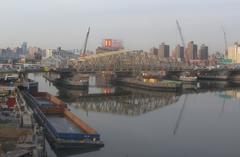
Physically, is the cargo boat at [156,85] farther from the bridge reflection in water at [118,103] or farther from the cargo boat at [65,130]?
the cargo boat at [65,130]

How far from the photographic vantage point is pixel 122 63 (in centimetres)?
7631

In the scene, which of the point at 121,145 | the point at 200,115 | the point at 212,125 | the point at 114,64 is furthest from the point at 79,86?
the point at 121,145

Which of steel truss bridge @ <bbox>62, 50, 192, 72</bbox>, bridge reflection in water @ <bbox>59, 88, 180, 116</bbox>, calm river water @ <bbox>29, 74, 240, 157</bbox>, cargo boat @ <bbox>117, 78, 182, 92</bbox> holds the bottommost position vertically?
calm river water @ <bbox>29, 74, 240, 157</bbox>

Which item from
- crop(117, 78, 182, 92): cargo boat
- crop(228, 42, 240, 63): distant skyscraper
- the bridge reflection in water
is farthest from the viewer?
crop(228, 42, 240, 63): distant skyscraper

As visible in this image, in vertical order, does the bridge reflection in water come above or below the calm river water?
above

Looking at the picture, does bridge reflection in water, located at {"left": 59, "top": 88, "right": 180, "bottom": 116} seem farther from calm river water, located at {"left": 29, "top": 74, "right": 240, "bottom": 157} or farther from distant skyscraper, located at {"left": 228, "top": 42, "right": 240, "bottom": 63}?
distant skyscraper, located at {"left": 228, "top": 42, "right": 240, "bottom": 63}

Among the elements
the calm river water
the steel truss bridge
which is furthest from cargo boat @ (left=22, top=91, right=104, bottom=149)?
the steel truss bridge

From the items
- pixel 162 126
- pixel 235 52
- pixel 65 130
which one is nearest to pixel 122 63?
pixel 162 126

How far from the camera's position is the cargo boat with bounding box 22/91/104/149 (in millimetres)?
19281

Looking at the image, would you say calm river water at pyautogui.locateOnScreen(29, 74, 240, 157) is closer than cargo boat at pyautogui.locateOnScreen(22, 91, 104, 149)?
No

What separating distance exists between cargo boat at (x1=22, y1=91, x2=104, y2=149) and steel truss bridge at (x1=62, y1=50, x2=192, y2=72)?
116 feet

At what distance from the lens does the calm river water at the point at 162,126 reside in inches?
769

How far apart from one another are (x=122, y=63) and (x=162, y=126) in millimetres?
49992

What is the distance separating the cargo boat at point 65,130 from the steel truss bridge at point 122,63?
3524 centimetres
